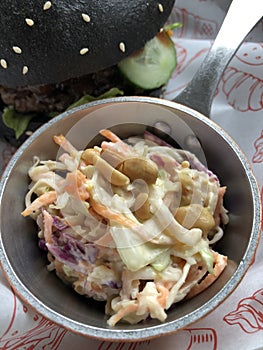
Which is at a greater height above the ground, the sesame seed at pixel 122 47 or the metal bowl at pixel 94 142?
the sesame seed at pixel 122 47

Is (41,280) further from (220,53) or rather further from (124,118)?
(220,53)

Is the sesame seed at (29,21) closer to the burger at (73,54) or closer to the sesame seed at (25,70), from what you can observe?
the burger at (73,54)

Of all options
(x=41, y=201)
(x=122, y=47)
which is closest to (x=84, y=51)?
(x=122, y=47)

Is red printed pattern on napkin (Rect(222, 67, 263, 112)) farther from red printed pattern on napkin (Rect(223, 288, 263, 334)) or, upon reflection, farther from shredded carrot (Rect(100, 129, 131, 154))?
red printed pattern on napkin (Rect(223, 288, 263, 334))

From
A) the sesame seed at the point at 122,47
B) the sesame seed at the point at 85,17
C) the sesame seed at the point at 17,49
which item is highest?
the sesame seed at the point at 85,17

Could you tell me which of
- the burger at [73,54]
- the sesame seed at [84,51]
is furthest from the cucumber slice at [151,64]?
the sesame seed at [84,51]

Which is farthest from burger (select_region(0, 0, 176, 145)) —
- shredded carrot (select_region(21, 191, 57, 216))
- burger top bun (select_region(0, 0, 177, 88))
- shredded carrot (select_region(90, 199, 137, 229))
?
shredded carrot (select_region(90, 199, 137, 229))

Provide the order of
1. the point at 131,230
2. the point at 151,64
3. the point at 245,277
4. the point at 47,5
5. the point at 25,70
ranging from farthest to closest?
the point at 151,64, the point at 25,70, the point at 47,5, the point at 245,277, the point at 131,230

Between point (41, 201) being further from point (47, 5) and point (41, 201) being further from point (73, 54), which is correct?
point (47, 5)
